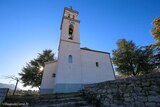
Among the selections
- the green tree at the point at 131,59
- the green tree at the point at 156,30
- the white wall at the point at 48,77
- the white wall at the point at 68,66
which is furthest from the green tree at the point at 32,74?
the green tree at the point at 156,30

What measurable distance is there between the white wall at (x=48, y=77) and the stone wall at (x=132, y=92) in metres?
8.43

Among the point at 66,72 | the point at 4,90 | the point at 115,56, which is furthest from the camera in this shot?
the point at 115,56

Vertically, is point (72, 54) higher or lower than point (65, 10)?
lower

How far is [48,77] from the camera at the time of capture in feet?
38.9

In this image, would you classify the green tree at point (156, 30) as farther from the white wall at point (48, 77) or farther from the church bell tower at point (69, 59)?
the white wall at point (48, 77)

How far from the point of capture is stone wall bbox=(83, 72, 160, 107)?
2373mm

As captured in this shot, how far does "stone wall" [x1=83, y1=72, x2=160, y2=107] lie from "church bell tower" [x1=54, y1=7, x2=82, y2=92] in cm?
523

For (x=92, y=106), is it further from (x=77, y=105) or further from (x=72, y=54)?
(x=72, y=54)

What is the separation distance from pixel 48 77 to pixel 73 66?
13.7ft

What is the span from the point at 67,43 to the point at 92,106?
7823 millimetres

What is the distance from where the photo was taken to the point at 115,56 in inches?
672

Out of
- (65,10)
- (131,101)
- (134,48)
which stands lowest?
(131,101)

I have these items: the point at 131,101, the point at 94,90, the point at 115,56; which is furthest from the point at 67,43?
the point at 115,56

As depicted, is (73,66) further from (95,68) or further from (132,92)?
(132,92)
